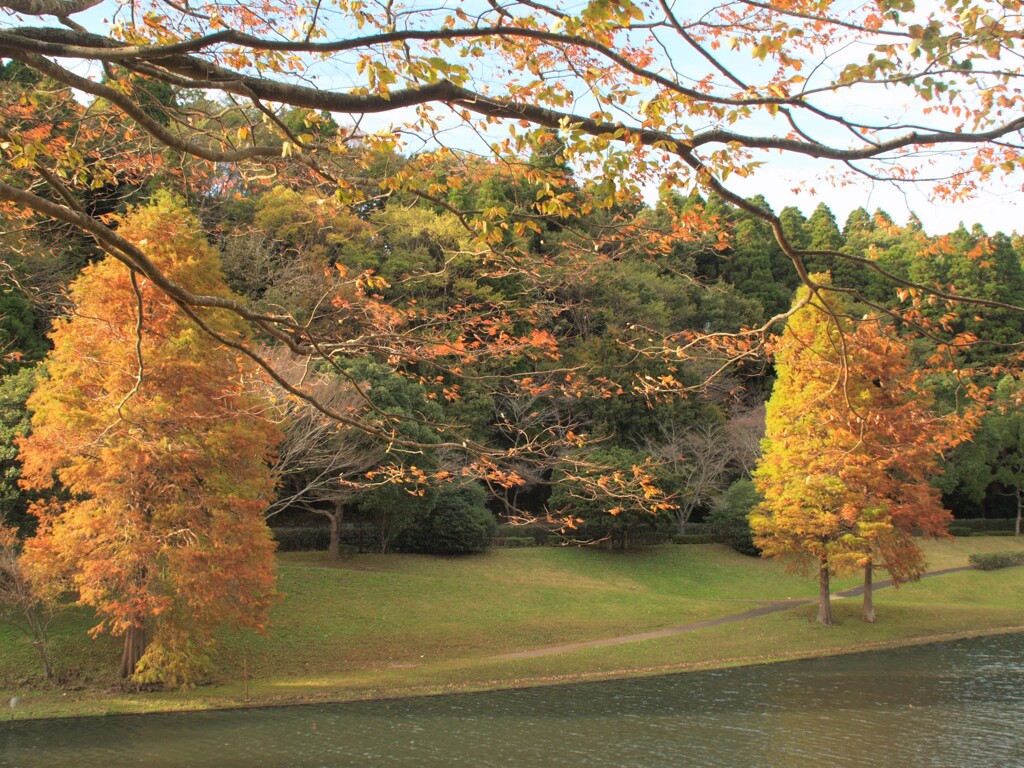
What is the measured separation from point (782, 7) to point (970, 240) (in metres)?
3.59

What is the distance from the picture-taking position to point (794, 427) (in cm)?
2108

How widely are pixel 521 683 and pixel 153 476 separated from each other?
7.87 m

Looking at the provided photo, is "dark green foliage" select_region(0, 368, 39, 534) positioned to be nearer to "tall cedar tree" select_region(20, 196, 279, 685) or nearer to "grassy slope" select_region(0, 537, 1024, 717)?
"tall cedar tree" select_region(20, 196, 279, 685)

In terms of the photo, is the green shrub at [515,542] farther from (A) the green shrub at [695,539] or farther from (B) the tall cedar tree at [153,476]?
(B) the tall cedar tree at [153,476]

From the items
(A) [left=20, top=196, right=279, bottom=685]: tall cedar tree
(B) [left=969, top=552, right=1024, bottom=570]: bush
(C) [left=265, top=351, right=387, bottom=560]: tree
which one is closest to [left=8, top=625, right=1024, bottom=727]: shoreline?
(A) [left=20, top=196, right=279, bottom=685]: tall cedar tree

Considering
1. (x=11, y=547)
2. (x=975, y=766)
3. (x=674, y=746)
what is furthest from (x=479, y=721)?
(x=11, y=547)

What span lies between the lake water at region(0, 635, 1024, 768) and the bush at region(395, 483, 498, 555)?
1097 centimetres

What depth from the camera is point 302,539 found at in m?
26.9

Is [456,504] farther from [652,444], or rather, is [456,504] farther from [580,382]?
[580,382]

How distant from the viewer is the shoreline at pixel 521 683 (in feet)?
45.8

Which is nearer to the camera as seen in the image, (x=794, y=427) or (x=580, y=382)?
(x=580, y=382)

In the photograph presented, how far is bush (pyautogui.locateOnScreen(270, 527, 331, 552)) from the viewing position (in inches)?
1043

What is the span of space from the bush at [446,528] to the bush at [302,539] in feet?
7.76

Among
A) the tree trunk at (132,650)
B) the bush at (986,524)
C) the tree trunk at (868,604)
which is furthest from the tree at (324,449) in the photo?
the bush at (986,524)
